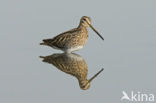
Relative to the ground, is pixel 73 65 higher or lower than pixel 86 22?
lower

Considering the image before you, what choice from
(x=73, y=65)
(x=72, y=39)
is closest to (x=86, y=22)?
(x=72, y=39)

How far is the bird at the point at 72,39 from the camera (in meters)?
16.6

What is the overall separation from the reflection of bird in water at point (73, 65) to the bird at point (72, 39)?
0.30 metres

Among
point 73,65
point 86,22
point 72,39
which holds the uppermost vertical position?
point 86,22

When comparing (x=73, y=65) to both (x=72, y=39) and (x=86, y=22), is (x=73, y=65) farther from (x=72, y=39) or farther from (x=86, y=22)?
(x=86, y=22)

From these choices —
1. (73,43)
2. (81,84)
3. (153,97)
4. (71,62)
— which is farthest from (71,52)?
(153,97)

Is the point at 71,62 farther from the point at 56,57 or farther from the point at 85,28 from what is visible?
the point at 85,28

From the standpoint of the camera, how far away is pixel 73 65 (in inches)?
590

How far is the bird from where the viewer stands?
1659cm

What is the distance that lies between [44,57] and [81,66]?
3.52ft

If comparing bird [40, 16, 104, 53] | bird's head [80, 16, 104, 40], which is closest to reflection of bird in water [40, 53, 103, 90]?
bird [40, 16, 104, 53]

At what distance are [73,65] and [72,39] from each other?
175 cm

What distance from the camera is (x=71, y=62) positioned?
50.0ft

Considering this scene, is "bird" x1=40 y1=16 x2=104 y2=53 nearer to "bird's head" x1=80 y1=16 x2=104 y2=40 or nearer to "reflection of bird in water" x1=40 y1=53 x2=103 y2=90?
"bird's head" x1=80 y1=16 x2=104 y2=40
